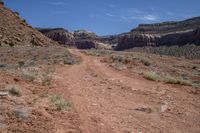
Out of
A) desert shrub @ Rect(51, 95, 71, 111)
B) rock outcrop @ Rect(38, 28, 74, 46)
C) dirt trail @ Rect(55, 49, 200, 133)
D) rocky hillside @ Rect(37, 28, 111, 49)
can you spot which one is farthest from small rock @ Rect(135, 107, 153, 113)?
rock outcrop @ Rect(38, 28, 74, 46)

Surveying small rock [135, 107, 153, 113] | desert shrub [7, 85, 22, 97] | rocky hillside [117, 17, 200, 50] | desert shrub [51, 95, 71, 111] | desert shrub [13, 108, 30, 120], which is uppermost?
rocky hillside [117, 17, 200, 50]

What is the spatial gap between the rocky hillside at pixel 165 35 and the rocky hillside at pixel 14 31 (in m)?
49.4

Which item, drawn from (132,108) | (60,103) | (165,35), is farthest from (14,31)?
(165,35)

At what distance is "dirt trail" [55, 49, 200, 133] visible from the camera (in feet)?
23.7

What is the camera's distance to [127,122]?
7.54 metres

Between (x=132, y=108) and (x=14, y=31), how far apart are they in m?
38.9

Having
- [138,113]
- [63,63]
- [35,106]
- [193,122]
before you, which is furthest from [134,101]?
[63,63]

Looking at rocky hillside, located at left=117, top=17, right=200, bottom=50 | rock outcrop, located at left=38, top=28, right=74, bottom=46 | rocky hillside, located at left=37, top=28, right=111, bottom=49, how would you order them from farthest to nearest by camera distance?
rocky hillside, located at left=37, top=28, right=111, bottom=49
rock outcrop, located at left=38, top=28, right=74, bottom=46
rocky hillside, located at left=117, top=17, right=200, bottom=50

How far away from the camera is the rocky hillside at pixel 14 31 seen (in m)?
42.5

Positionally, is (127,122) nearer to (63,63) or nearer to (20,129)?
(20,129)

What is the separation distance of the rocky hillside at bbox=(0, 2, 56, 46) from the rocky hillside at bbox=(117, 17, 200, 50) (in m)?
49.4

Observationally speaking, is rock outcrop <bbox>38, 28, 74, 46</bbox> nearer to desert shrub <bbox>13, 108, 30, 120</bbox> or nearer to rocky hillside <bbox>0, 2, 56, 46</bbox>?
rocky hillside <bbox>0, 2, 56, 46</bbox>

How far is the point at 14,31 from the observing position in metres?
45.2

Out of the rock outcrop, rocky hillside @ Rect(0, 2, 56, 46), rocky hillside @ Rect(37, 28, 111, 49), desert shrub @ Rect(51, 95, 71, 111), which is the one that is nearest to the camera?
desert shrub @ Rect(51, 95, 71, 111)
